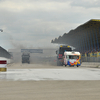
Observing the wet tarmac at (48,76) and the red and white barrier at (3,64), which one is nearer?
the wet tarmac at (48,76)

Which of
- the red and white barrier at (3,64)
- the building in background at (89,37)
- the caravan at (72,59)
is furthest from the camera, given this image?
the building in background at (89,37)

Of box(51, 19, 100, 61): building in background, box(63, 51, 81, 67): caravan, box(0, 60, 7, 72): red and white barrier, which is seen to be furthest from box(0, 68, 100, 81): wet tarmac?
box(51, 19, 100, 61): building in background

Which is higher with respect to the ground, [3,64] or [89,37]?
[89,37]

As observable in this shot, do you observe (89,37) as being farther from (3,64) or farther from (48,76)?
(48,76)

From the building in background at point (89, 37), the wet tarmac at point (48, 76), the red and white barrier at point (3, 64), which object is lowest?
the wet tarmac at point (48, 76)
